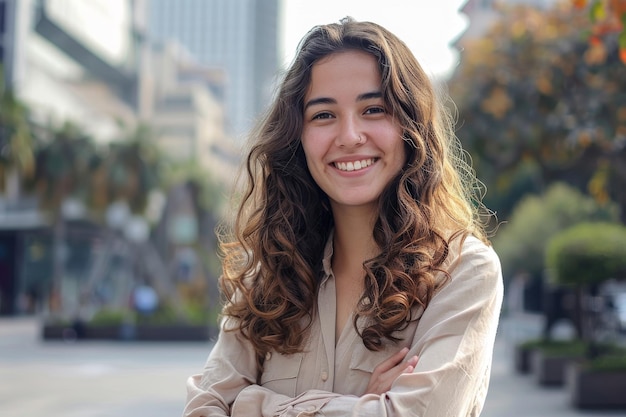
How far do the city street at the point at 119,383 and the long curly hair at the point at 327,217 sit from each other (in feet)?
26.8

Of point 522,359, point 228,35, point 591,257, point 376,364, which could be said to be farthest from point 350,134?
point 228,35

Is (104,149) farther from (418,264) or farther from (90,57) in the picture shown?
(418,264)

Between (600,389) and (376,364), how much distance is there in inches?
357

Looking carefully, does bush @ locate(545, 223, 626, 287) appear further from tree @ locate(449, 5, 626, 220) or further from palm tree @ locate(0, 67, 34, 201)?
palm tree @ locate(0, 67, 34, 201)

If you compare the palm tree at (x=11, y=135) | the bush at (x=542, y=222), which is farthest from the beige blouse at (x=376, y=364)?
the bush at (x=542, y=222)

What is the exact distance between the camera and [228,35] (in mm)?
177125

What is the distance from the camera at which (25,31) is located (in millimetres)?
44812

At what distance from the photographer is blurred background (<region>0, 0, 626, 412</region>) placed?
1216cm

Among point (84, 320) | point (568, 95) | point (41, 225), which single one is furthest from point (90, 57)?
point (568, 95)

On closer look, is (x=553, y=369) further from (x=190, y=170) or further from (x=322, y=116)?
(x=190, y=170)

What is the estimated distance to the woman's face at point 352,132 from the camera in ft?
8.14

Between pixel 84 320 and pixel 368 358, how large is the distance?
23.7m

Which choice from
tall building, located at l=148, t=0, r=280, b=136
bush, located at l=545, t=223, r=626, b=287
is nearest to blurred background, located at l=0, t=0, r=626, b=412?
bush, located at l=545, t=223, r=626, b=287

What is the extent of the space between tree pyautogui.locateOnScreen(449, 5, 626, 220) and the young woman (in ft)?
31.6
